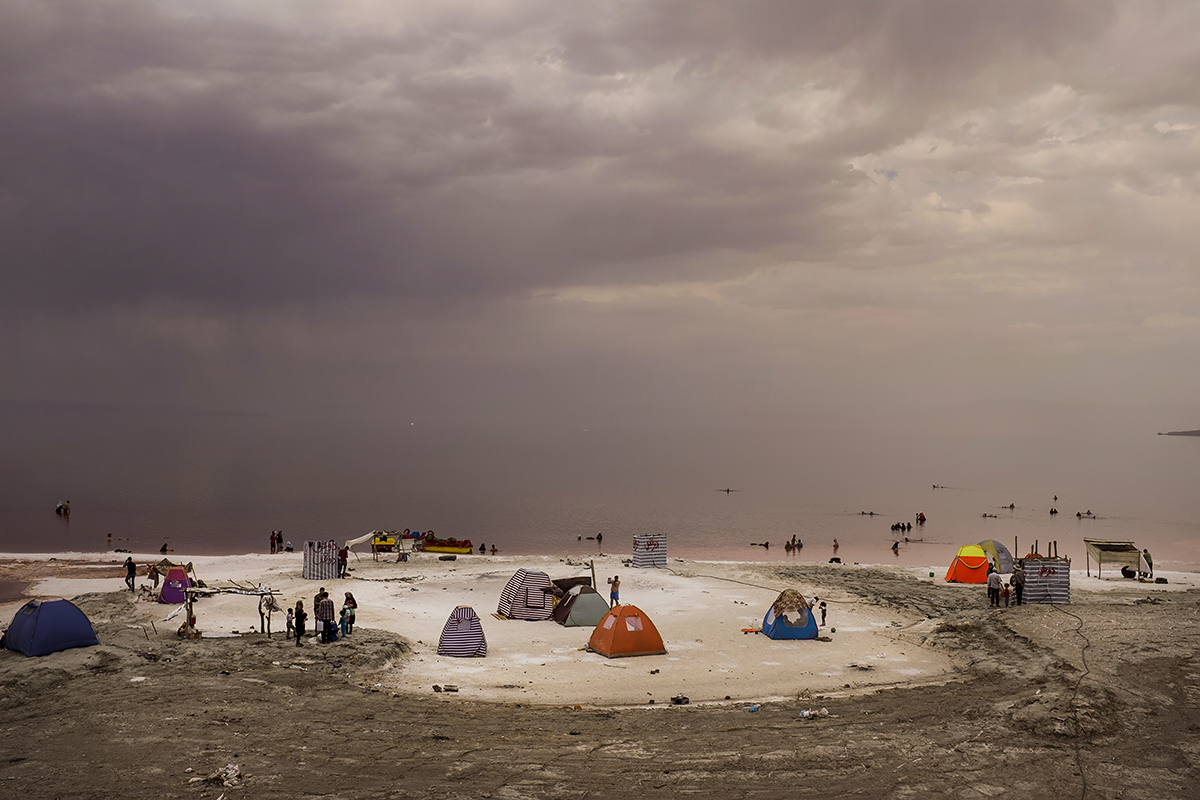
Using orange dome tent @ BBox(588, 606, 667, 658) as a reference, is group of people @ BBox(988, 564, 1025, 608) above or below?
above

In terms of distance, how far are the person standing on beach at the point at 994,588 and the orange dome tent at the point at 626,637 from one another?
547 inches

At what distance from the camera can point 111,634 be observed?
77.5 feet

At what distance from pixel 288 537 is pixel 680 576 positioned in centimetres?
4325

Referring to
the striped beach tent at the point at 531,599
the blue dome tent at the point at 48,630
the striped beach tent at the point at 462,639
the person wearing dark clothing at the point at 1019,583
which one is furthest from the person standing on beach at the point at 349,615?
the person wearing dark clothing at the point at 1019,583

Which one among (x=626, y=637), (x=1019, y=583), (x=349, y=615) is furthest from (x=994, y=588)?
(x=349, y=615)

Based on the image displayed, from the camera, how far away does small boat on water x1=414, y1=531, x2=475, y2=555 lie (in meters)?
48.4

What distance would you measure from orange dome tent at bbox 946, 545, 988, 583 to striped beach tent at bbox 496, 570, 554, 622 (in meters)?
22.3

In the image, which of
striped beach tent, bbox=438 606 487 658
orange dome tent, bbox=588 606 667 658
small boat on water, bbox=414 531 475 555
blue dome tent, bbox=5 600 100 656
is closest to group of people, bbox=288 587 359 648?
striped beach tent, bbox=438 606 487 658

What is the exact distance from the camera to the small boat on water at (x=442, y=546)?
48406mm

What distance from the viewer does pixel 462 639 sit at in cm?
2422

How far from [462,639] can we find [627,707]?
7026 millimetres

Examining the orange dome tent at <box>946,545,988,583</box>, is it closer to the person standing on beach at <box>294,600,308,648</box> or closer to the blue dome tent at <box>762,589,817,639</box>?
the blue dome tent at <box>762,589,817,639</box>

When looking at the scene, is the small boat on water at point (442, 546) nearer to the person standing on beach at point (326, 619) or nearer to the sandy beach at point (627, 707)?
the sandy beach at point (627, 707)

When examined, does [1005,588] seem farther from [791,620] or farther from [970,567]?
[791,620]
